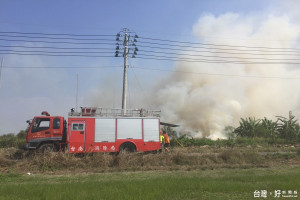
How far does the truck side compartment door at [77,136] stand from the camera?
1598 centimetres

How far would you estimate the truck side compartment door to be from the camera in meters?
16.0

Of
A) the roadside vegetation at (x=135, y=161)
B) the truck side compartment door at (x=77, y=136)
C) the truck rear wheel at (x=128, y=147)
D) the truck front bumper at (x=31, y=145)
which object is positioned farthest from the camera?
the truck rear wheel at (x=128, y=147)

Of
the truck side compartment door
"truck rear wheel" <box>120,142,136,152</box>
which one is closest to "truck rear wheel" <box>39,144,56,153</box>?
the truck side compartment door

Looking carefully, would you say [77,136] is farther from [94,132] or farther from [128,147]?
[128,147]

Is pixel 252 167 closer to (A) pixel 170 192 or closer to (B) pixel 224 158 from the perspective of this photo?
(B) pixel 224 158

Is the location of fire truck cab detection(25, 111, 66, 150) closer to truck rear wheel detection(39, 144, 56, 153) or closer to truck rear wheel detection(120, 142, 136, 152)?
truck rear wheel detection(39, 144, 56, 153)

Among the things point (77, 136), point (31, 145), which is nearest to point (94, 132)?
point (77, 136)

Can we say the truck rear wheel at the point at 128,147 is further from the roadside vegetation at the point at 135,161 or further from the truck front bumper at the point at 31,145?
the truck front bumper at the point at 31,145

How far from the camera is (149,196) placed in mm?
6832

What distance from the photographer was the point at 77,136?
1616cm

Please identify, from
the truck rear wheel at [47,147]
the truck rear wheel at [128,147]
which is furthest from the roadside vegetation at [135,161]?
the truck rear wheel at [128,147]

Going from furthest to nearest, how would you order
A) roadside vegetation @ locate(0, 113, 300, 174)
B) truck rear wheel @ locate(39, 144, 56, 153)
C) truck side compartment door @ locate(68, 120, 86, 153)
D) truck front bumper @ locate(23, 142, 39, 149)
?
truck side compartment door @ locate(68, 120, 86, 153) → truck front bumper @ locate(23, 142, 39, 149) → truck rear wheel @ locate(39, 144, 56, 153) → roadside vegetation @ locate(0, 113, 300, 174)

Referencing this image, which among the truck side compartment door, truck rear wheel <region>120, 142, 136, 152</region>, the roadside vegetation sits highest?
the truck side compartment door

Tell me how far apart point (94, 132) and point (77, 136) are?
→ 0.98m
